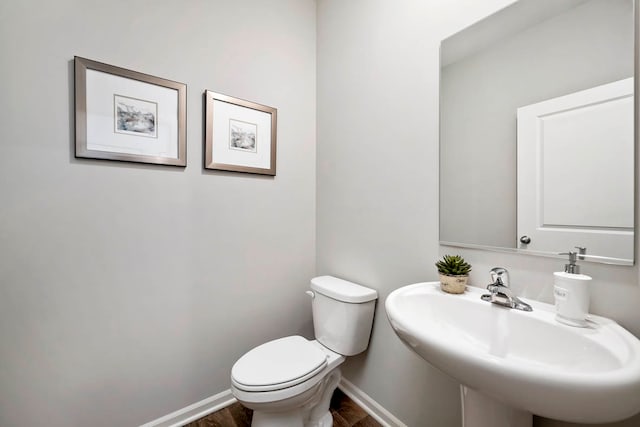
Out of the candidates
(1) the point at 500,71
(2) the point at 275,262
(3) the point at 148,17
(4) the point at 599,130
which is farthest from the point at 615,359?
(3) the point at 148,17

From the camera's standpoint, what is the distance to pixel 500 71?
1.02 m

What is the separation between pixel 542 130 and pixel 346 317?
1134 millimetres

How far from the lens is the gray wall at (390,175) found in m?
1.10

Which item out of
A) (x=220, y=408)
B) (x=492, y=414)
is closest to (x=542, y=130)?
(x=492, y=414)

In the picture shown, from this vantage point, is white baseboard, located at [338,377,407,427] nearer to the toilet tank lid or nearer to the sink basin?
Answer: the toilet tank lid

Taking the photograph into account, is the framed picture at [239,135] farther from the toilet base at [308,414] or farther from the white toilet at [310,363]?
the toilet base at [308,414]

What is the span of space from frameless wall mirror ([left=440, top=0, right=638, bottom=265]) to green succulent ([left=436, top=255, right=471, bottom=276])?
0.27 feet

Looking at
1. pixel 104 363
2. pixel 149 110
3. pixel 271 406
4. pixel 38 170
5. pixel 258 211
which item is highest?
pixel 149 110

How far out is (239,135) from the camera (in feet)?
4.96

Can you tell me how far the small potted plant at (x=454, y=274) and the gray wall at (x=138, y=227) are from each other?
3.24ft

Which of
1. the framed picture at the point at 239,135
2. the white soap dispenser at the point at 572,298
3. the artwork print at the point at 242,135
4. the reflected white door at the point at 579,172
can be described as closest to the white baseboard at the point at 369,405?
the white soap dispenser at the point at 572,298

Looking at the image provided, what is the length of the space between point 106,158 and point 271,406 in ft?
4.13

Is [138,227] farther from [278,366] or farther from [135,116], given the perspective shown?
[278,366]

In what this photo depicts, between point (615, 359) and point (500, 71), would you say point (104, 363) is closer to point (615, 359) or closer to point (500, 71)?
point (615, 359)
